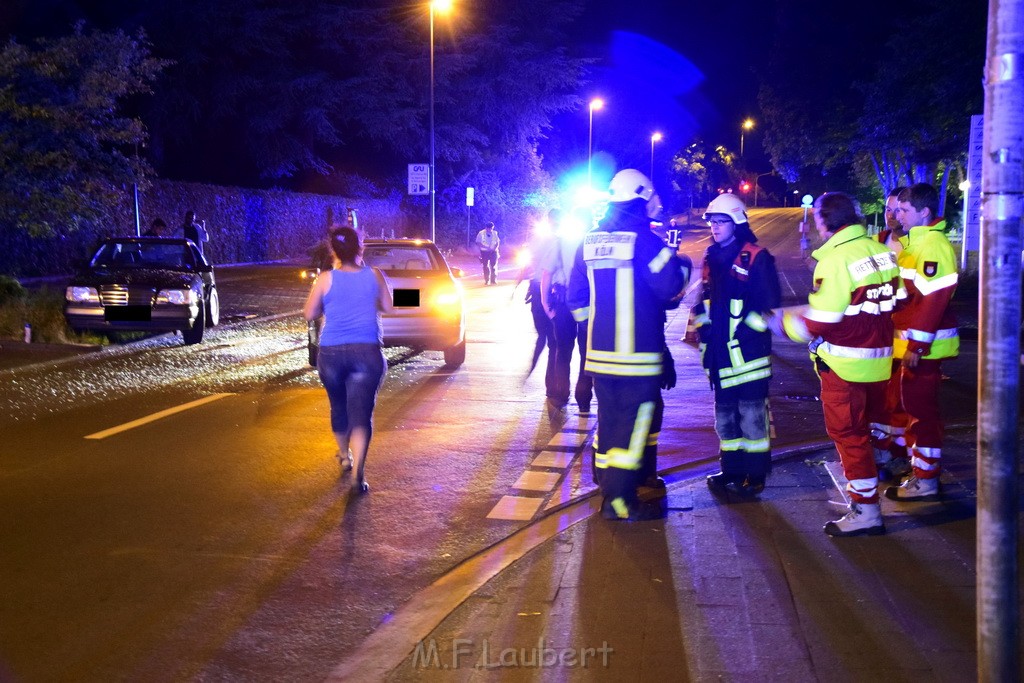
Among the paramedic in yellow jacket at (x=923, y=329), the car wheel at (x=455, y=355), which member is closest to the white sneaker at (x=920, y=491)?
the paramedic in yellow jacket at (x=923, y=329)

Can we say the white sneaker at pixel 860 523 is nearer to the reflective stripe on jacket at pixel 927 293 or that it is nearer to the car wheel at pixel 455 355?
the reflective stripe on jacket at pixel 927 293

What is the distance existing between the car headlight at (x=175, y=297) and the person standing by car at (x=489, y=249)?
44.0 feet

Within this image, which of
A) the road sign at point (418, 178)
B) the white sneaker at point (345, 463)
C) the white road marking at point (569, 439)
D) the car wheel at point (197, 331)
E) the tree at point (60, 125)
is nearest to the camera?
the white sneaker at point (345, 463)

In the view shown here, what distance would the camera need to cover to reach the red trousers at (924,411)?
6.25 metres

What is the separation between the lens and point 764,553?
538cm

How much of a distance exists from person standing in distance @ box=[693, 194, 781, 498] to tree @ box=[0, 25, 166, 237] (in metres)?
11.8

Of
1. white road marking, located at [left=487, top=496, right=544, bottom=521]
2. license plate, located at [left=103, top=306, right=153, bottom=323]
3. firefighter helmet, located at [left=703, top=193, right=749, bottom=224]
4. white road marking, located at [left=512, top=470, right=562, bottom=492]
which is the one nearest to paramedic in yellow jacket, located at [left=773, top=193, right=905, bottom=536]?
firefighter helmet, located at [left=703, top=193, right=749, bottom=224]

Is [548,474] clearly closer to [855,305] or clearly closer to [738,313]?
[738,313]

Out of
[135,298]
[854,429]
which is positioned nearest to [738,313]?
[854,429]

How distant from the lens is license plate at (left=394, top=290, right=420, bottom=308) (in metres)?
12.1

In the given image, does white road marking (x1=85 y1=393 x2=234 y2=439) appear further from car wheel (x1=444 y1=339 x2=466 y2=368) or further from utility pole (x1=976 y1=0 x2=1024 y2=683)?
utility pole (x1=976 y1=0 x2=1024 y2=683)

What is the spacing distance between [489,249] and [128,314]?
47.7 ft

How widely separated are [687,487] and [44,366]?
343 inches

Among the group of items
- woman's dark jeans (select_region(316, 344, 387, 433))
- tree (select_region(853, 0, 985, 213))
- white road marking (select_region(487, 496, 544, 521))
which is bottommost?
white road marking (select_region(487, 496, 544, 521))
